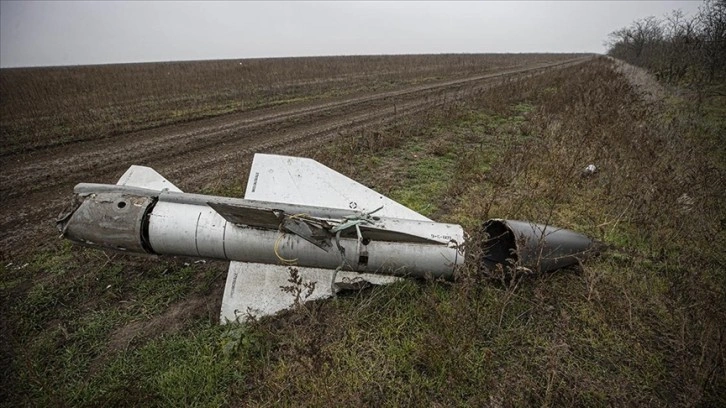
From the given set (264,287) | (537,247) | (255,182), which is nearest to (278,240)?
(264,287)

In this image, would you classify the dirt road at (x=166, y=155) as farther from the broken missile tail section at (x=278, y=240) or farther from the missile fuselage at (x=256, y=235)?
the broken missile tail section at (x=278, y=240)

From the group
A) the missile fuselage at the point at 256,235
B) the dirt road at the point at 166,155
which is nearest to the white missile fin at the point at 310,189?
the missile fuselage at the point at 256,235

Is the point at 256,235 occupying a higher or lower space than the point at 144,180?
lower

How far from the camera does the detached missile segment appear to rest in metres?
3.13

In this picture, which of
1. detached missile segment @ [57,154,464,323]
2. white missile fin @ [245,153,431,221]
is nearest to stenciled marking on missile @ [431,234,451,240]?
detached missile segment @ [57,154,464,323]

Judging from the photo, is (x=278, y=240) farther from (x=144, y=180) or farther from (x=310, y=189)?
(x=144, y=180)

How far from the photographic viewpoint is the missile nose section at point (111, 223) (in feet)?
10.8

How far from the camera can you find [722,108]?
10.4m

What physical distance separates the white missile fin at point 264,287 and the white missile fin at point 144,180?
151 centimetres

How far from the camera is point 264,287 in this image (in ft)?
10.6

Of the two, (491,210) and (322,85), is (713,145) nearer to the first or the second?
(491,210)

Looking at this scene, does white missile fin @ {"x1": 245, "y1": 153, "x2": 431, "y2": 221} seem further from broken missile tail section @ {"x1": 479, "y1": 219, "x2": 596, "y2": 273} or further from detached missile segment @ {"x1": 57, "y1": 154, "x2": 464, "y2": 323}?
broken missile tail section @ {"x1": 479, "y1": 219, "x2": 596, "y2": 273}

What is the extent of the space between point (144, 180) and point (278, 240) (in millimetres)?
2144

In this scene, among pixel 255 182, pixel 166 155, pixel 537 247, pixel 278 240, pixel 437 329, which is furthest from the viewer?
pixel 166 155
